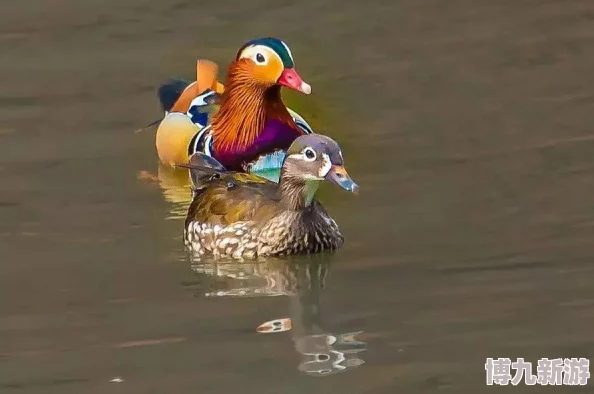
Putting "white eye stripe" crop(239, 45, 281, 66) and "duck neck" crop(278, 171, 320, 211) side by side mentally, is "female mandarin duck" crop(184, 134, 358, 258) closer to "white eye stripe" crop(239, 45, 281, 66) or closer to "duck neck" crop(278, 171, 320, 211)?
"duck neck" crop(278, 171, 320, 211)

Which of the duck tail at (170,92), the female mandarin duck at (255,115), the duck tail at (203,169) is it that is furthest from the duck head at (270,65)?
the duck tail at (170,92)

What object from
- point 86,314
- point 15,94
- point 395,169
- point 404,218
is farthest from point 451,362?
point 15,94

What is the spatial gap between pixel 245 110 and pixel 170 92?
143 centimetres

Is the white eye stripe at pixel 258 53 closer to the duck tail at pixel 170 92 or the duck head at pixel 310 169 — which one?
the duck tail at pixel 170 92

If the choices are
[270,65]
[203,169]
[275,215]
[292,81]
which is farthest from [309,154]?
[270,65]

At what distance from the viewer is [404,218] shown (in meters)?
9.90

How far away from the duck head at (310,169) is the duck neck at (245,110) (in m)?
1.80

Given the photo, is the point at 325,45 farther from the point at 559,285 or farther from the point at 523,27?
the point at 559,285

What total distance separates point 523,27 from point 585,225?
5.66m

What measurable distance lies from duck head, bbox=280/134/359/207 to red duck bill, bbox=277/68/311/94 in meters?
1.40

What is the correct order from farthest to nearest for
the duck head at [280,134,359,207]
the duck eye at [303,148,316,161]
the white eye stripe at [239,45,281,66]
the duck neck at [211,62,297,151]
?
the duck neck at [211,62,297,151] → the white eye stripe at [239,45,281,66] → the duck eye at [303,148,316,161] → the duck head at [280,134,359,207]

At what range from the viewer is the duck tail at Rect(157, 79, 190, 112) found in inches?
498

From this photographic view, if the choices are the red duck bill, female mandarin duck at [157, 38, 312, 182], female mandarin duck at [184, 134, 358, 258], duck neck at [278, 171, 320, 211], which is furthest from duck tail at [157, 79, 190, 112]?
duck neck at [278, 171, 320, 211]

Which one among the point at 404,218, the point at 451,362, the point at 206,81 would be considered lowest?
the point at 451,362
